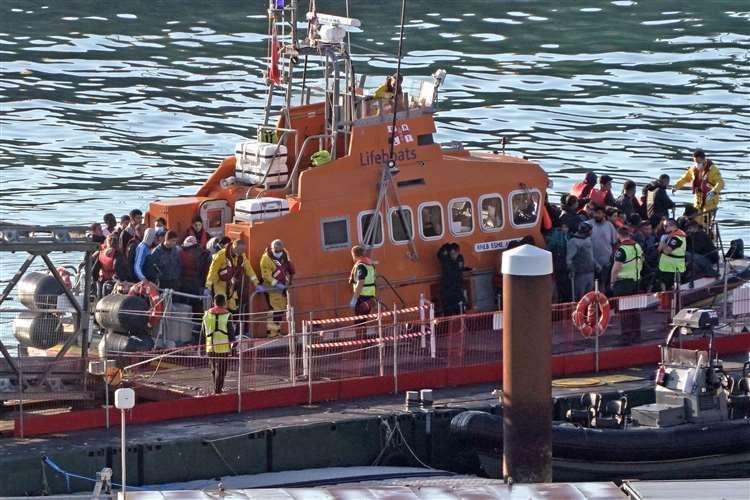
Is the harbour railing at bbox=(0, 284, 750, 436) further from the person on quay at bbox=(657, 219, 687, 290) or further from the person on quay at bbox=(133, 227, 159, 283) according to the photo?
the person on quay at bbox=(133, 227, 159, 283)

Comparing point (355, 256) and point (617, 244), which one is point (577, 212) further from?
point (355, 256)

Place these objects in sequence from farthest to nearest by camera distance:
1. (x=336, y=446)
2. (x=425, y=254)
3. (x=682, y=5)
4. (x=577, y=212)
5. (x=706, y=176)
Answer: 1. (x=682, y=5)
2. (x=706, y=176)
3. (x=577, y=212)
4. (x=425, y=254)
5. (x=336, y=446)

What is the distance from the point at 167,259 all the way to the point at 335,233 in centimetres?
211

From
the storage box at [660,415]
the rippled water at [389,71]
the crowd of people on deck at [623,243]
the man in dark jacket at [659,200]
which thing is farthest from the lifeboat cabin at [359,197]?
the rippled water at [389,71]

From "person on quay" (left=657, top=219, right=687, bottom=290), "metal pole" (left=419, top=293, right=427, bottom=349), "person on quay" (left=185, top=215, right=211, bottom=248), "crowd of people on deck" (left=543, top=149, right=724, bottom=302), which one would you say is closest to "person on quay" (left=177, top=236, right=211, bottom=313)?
"person on quay" (left=185, top=215, right=211, bottom=248)

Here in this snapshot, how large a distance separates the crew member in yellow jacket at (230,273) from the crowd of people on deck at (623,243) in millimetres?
4265

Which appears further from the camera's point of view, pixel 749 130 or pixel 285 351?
pixel 749 130

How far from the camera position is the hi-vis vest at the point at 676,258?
23422 millimetres

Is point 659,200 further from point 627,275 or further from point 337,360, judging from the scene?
point 337,360

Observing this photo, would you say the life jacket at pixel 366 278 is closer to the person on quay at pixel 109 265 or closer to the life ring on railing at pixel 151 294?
the life ring on railing at pixel 151 294

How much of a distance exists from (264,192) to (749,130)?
2416 centimetres

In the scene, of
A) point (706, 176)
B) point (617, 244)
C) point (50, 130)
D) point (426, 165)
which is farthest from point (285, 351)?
point (50, 130)

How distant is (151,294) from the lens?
21672 millimetres

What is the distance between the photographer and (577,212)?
81.5 ft
